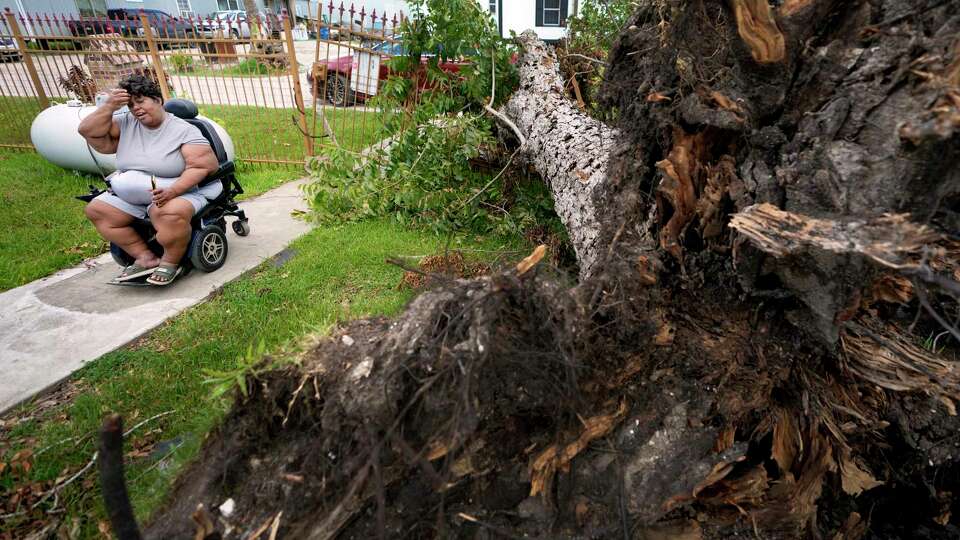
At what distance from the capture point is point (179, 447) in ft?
8.38

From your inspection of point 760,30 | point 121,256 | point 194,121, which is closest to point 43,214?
point 121,256

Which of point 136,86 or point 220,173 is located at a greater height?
point 136,86

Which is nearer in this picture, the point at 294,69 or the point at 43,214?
the point at 43,214

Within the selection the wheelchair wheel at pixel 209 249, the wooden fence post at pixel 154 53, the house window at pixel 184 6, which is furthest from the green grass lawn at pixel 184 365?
the house window at pixel 184 6

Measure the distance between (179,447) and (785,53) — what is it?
10.6 ft

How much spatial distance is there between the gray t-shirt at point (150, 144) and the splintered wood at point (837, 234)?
13.4ft

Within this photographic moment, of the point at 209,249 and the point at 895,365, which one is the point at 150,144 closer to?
the point at 209,249

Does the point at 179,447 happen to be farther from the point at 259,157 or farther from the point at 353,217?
the point at 259,157

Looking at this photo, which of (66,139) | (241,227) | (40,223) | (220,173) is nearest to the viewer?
A: (220,173)

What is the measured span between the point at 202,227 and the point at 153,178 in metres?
0.53

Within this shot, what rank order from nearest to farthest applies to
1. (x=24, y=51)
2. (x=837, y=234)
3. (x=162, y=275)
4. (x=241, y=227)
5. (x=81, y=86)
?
(x=837, y=234) → (x=162, y=275) → (x=241, y=227) → (x=24, y=51) → (x=81, y=86)

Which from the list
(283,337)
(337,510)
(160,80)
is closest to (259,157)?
(160,80)

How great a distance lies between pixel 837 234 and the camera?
141cm

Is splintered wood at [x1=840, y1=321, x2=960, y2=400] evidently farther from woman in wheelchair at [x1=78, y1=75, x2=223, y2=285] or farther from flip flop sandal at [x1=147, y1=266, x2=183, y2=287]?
flip flop sandal at [x1=147, y1=266, x2=183, y2=287]
